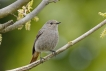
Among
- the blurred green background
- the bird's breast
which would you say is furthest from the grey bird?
the blurred green background

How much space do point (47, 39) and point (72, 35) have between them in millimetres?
1498

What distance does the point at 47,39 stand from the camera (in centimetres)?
459

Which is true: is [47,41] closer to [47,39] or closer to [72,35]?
[47,39]

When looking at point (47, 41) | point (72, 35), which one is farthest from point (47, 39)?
point (72, 35)

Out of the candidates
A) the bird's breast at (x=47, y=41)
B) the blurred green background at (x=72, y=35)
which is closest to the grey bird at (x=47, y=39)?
the bird's breast at (x=47, y=41)

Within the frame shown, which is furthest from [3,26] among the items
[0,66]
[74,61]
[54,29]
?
[0,66]

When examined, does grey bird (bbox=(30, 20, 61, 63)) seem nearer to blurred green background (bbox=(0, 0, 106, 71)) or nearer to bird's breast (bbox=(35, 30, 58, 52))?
bird's breast (bbox=(35, 30, 58, 52))

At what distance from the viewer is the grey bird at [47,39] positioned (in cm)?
447

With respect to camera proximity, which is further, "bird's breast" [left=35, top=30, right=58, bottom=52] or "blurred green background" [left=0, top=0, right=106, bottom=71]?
"blurred green background" [left=0, top=0, right=106, bottom=71]

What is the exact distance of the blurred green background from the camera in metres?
6.13

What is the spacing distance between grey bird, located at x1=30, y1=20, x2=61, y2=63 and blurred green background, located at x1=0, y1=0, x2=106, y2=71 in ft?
3.72

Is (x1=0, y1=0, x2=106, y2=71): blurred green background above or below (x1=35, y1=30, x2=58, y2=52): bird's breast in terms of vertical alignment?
below

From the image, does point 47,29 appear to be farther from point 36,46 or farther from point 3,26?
point 3,26

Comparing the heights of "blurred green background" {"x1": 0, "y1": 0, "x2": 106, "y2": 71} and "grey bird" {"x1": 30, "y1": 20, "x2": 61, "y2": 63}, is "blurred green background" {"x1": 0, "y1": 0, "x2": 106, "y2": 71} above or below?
below
